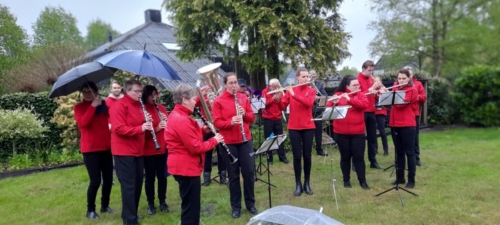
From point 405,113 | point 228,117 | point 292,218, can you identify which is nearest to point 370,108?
point 405,113

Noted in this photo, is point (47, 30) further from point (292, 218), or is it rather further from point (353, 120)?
point (292, 218)

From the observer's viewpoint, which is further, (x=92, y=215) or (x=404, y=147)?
(x=404, y=147)

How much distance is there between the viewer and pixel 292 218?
2.65m

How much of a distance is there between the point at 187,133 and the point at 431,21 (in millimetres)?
17496

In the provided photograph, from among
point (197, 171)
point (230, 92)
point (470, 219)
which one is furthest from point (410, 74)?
point (197, 171)

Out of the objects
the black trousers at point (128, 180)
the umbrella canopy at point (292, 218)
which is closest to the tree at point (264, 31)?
the black trousers at point (128, 180)

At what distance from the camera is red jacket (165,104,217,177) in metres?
3.75

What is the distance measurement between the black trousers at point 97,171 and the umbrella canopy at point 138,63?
110 cm

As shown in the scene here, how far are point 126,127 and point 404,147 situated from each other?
4075 millimetres

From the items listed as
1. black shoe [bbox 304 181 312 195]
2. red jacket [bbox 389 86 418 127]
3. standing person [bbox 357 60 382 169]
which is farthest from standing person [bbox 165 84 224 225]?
standing person [bbox 357 60 382 169]

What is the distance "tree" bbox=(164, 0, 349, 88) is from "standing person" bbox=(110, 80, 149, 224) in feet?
19.8

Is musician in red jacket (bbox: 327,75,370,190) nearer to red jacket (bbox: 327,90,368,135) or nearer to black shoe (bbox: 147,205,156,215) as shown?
red jacket (bbox: 327,90,368,135)

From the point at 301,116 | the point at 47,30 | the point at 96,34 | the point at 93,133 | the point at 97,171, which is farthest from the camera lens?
the point at 96,34

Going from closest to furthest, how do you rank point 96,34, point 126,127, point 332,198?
point 126,127 → point 332,198 → point 96,34
